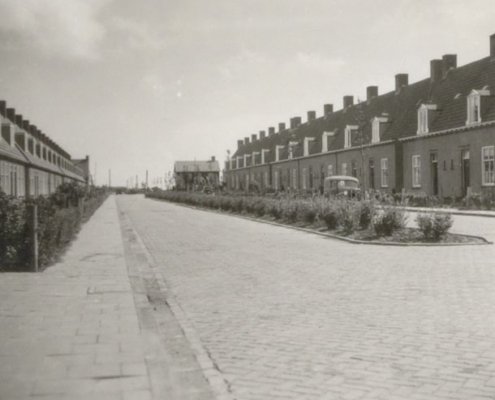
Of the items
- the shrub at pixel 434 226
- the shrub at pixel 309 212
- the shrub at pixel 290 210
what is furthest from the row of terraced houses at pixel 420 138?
the shrub at pixel 434 226

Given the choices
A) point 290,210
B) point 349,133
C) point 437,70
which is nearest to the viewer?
point 290,210

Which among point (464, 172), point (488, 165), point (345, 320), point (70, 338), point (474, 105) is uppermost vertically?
point (474, 105)

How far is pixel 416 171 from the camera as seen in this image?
128ft

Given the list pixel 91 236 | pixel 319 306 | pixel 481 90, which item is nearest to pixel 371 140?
pixel 481 90

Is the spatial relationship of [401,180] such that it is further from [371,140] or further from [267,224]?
[267,224]

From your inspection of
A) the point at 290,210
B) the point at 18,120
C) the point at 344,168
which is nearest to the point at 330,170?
the point at 344,168

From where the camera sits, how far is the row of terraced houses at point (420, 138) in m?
32.2

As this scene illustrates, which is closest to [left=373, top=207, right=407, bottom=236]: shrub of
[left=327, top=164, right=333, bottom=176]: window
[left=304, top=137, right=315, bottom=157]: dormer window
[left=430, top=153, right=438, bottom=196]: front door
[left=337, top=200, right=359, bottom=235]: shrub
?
[left=337, top=200, right=359, bottom=235]: shrub

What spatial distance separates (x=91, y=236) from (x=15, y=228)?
7.13 meters

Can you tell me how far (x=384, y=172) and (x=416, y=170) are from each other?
3703 mm

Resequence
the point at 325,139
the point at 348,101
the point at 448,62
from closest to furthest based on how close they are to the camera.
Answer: the point at 448,62
the point at 325,139
the point at 348,101

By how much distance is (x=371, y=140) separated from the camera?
4481 cm

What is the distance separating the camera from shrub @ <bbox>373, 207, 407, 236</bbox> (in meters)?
16.2

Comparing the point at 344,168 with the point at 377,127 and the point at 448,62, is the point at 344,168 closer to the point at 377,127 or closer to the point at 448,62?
the point at 377,127
